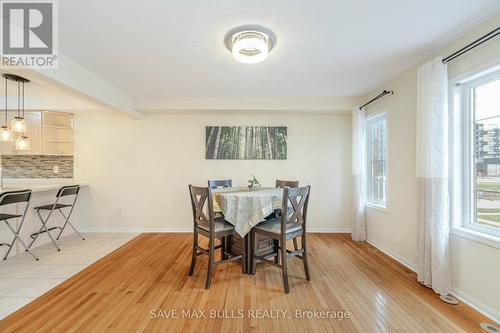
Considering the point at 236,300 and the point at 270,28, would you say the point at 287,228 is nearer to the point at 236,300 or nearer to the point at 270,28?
the point at 236,300

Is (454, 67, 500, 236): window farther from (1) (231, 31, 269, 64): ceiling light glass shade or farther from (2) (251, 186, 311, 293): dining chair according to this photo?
(1) (231, 31, 269, 64): ceiling light glass shade

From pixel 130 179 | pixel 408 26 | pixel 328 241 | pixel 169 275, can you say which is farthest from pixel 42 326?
pixel 408 26

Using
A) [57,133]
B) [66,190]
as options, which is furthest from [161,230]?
[57,133]

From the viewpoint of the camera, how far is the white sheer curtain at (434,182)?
6.79 feet

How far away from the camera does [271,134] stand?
13.5ft

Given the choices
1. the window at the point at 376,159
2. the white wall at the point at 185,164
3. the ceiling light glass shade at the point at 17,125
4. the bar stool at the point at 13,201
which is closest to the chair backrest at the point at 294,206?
the window at the point at 376,159

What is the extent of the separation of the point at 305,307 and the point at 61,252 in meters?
3.40

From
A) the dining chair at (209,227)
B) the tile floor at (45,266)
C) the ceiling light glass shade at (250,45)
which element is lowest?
the tile floor at (45,266)

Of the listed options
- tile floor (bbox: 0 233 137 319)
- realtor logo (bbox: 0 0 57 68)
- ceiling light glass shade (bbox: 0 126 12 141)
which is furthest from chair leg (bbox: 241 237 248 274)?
ceiling light glass shade (bbox: 0 126 12 141)

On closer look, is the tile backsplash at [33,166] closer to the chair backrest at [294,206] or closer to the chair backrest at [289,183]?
the chair backrest at [289,183]

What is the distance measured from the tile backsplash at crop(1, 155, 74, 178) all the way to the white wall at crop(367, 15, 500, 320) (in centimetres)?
553

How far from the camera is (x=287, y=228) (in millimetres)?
2283

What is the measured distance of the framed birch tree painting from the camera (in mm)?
4090

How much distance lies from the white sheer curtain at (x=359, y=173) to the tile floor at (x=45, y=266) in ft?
12.7
